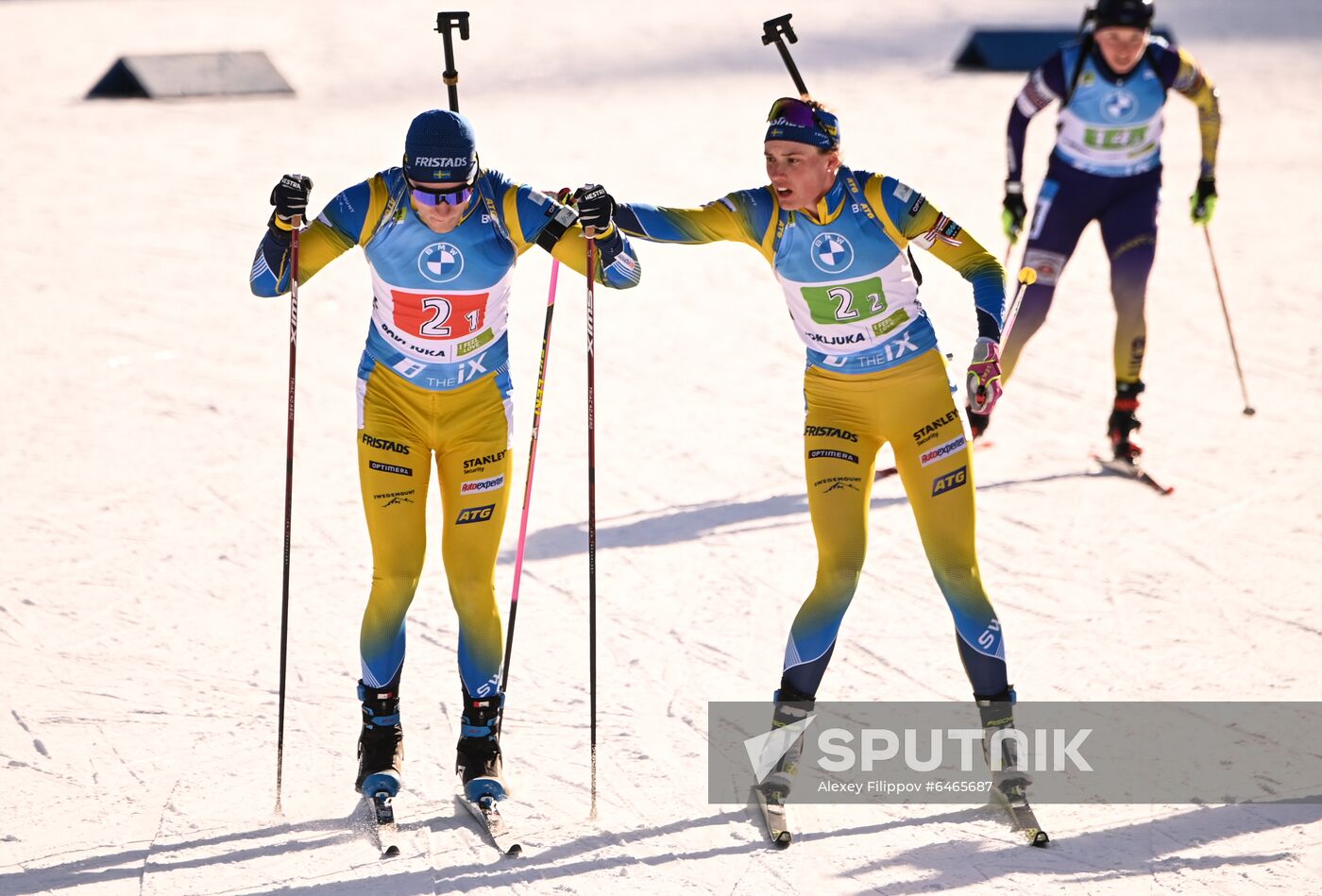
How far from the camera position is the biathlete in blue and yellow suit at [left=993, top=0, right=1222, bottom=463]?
30.2 feet

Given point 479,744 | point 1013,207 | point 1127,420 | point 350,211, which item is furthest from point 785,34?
point 1127,420

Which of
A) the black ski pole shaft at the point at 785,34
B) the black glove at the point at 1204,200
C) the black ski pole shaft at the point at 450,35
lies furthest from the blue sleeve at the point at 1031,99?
the black ski pole shaft at the point at 450,35

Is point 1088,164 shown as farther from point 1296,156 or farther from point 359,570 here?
point 1296,156

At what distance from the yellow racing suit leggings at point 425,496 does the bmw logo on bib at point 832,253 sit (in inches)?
48.5

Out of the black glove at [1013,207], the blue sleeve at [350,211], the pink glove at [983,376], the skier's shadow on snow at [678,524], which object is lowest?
the skier's shadow on snow at [678,524]

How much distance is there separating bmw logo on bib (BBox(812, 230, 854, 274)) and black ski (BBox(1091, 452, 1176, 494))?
13.2 feet

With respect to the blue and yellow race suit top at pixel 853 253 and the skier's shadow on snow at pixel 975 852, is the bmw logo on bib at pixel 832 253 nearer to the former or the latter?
the blue and yellow race suit top at pixel 853 253

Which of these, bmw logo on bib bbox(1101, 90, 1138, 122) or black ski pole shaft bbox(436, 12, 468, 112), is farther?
bmw logo on bib bbox(1101, 90, 1138, 122)

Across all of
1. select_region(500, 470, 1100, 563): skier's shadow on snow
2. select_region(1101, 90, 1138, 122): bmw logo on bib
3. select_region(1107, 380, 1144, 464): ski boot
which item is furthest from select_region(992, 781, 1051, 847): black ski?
select_region(1101, 90, 1138, 122): bmw logo on bib

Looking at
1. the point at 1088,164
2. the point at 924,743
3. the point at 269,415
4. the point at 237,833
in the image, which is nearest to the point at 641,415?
the point at 269,415

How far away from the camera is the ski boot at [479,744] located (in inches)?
233

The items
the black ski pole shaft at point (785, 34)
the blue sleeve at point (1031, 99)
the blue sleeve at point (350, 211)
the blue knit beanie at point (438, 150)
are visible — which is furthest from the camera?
the blue sleeve at point (1031, 99)

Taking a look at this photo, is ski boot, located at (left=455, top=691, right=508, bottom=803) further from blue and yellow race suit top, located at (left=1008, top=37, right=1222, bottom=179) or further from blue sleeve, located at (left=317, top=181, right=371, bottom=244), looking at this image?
blue and yellow race suit top, located at (left=1008, top=37, right=1222, bottom=179)

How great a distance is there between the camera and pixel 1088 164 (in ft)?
30.6
